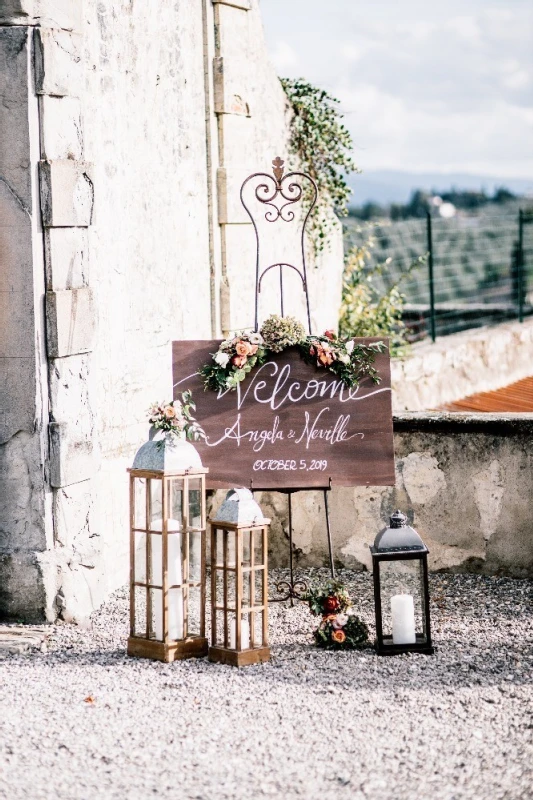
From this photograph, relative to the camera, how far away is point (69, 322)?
5508mm

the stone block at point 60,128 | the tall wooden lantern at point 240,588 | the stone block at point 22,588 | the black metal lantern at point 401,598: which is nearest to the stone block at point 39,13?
the stone block at point 60,128

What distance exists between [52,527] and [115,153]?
2.11 metres

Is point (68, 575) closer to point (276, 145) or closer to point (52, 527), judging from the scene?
point (52, 527)

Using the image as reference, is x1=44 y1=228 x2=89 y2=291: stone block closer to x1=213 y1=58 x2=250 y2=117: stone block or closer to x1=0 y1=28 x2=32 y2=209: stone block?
x1=0 y1=28 x2=32 y2=209: stone block

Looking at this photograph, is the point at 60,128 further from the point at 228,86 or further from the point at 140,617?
the point at 140,617

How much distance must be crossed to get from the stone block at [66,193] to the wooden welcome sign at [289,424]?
82 centimetres

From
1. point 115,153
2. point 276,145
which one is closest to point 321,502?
point 115,153

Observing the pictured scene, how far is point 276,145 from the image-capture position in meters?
8.61

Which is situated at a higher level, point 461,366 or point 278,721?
point 461,366

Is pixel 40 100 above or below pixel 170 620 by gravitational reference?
above

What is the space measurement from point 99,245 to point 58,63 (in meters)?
1.03

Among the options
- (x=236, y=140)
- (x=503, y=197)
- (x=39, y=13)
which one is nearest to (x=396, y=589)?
(x=39, y=13)

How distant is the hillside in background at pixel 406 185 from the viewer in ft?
39.2

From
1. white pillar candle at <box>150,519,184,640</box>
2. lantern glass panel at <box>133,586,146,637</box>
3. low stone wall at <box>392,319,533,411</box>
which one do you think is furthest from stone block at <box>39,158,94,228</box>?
low stone wall at <box>392,319,533,411</box>
